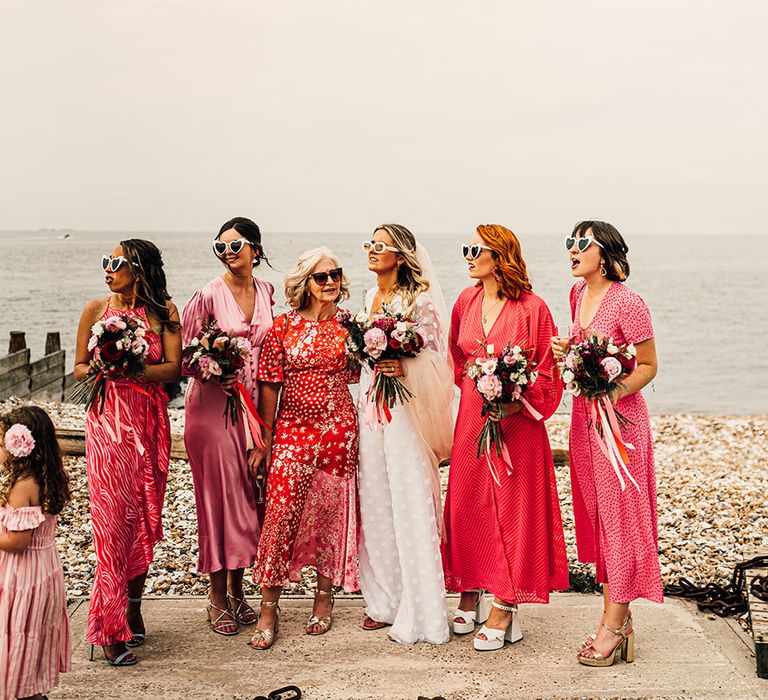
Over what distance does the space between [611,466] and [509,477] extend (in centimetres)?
65

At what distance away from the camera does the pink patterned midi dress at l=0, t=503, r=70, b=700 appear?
14.8 feet

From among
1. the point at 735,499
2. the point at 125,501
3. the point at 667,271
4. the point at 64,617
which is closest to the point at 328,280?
the point at 125,501

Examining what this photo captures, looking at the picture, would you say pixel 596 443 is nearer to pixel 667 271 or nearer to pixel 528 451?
pixel 528 451

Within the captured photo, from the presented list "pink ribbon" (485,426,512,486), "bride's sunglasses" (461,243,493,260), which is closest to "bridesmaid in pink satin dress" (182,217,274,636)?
"bride's sunglasses" (461,243,493,260)

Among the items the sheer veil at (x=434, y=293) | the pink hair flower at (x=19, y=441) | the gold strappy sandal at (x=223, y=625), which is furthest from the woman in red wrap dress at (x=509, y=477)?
the pink hair flower at (x=19, y=441)

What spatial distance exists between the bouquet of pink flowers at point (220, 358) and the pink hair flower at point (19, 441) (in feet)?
4.26

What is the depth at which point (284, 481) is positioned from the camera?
19.3 feet

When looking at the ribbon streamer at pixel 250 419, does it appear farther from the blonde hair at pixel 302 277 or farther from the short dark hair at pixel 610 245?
the short dark hair at pixel 610 245

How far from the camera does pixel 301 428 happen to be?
5.89m

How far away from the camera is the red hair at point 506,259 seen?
5.74m

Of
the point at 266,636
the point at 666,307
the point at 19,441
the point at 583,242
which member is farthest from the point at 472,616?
the point at 666,307

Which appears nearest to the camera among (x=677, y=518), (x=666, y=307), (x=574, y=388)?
(x=574, y=388)

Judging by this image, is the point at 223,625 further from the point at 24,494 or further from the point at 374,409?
the point at 24,494

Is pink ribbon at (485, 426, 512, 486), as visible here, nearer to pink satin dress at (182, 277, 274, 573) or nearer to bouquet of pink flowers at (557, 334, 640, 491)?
bouquet of pink flowers at (557, 334, 640, 491)
